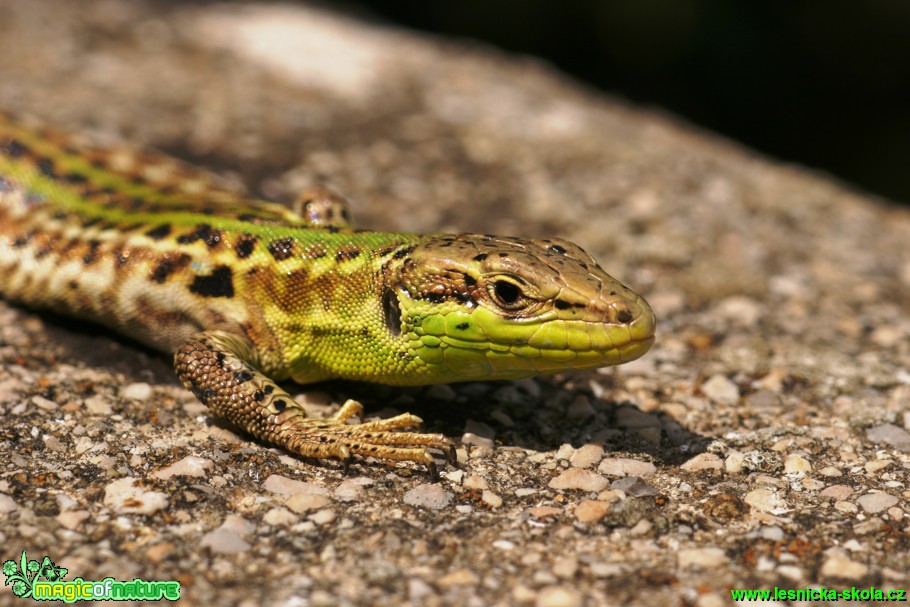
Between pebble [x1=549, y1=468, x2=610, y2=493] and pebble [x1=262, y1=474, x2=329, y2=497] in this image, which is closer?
pebble [x1=262, y1=474, x2=329, y2=497]

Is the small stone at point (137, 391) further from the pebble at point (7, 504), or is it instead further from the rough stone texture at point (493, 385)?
the pebble at point (7, 504)

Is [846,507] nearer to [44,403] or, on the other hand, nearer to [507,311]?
[507,311]

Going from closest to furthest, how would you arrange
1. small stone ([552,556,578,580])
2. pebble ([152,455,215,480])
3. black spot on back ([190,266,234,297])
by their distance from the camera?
small stone ([552,556,578,580]), pebble ([152,455,215,480]), black spot on back ([190,266,234,297])

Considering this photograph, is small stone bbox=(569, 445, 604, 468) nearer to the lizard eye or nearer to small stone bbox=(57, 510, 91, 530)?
the lizard eye

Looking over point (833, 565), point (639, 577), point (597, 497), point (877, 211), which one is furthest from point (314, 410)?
point (877, 211)

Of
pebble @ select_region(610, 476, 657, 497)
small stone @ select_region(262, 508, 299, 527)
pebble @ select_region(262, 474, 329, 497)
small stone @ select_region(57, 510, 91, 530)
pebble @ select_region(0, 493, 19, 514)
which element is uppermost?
pebble @ select_region(610, 476, 657, 497)

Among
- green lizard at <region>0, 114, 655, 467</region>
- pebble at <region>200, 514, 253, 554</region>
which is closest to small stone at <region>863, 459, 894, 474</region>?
green lizard at <region>0, 114, 655, 467</region>

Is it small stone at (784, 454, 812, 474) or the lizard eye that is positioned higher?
the lizard eye
